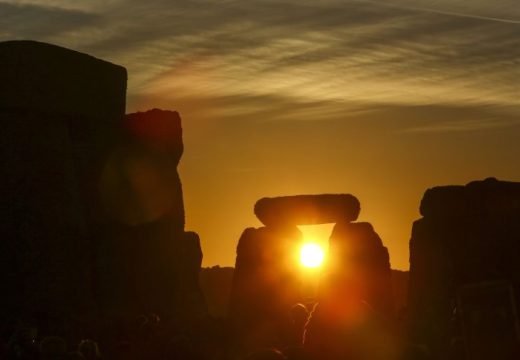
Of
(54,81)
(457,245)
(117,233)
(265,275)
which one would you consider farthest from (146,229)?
(457,245)

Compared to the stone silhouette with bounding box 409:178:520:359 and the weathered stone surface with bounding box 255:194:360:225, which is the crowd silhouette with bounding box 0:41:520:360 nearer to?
the stone silhouette with bounding box 409:178:520:359

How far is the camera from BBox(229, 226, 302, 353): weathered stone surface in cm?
2561

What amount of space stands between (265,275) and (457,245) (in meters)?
7.07

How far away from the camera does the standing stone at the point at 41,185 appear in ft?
62.2

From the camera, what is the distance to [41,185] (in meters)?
19.4

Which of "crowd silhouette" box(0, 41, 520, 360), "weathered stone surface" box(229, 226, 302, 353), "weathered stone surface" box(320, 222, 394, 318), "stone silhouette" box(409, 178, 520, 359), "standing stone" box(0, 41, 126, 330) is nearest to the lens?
"crowd silhouette" box(0, 41, 520, 360)

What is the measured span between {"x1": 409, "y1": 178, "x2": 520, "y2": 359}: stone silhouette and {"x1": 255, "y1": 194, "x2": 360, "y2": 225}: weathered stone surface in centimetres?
625

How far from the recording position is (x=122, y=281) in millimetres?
20844

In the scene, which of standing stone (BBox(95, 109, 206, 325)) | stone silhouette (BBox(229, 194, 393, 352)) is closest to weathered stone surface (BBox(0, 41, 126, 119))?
standing stone (BBox(95, 109, 206, 325))

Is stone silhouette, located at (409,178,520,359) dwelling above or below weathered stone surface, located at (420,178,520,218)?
below

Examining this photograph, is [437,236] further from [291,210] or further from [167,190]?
[291,210]

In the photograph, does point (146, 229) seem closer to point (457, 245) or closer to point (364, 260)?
point (457, 245)

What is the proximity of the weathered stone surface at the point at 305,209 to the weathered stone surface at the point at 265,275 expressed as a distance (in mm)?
325

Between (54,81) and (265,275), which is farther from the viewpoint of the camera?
(265,275)
